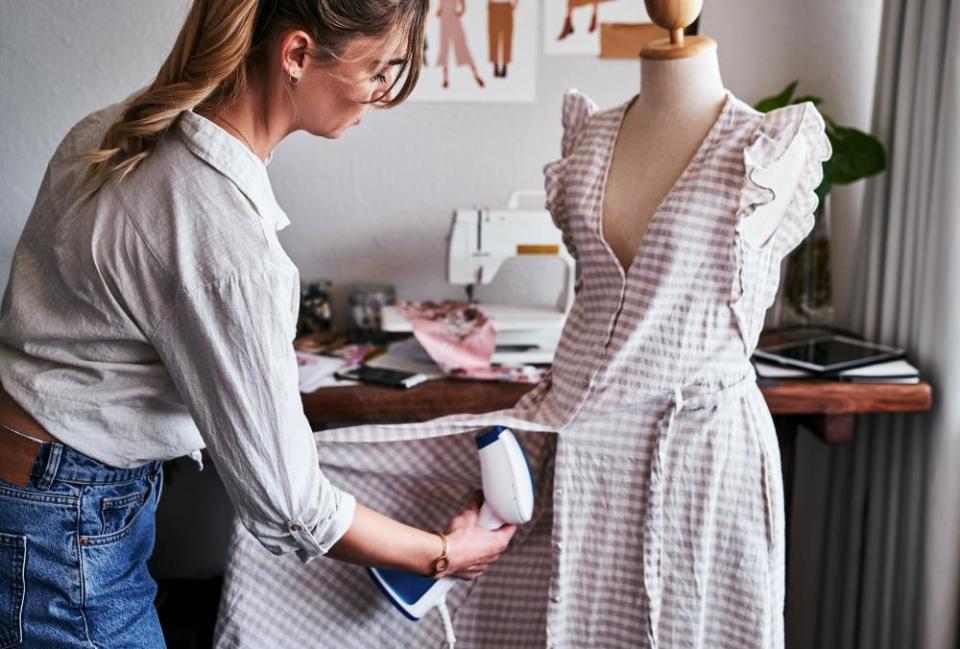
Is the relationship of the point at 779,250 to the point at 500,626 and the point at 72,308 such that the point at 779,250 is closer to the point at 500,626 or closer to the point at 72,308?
the point at 500,626

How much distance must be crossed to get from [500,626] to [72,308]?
791 mm

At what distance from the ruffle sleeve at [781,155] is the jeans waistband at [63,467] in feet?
2.70

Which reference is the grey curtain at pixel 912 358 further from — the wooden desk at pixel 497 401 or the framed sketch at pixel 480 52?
the framed sketch at pixel 480 52

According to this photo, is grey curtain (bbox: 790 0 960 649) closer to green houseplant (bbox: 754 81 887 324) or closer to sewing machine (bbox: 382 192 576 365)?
green houseplant (bbox: 754 81 887 324)

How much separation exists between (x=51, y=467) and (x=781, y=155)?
3.10 ft

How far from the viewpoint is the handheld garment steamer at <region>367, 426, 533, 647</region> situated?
1.31m

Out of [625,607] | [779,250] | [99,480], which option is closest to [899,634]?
[625,607]

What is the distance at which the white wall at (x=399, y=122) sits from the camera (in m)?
2.33

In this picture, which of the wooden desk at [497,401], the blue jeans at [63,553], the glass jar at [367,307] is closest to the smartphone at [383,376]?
the wooden desk at [497,401]

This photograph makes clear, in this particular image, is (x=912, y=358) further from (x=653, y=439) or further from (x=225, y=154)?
(x=225, y=154)

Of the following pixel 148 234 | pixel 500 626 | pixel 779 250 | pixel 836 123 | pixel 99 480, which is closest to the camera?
Answer: pixel 148 234

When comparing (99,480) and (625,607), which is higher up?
(99,480)

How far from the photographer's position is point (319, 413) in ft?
6.38

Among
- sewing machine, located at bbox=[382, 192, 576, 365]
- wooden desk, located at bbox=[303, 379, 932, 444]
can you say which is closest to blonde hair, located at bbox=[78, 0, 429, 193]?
wooden desk, located at bbox=[303, 379, 932, 444]
